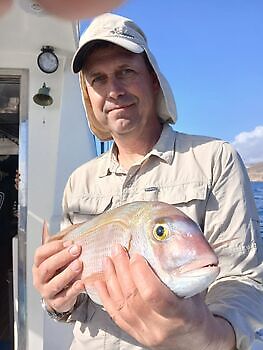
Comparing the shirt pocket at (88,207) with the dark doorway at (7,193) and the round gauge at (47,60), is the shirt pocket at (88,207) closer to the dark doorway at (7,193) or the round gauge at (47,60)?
the round gauge at (47,60)

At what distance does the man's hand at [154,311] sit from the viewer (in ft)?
3.02

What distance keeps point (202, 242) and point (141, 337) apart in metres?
0.30

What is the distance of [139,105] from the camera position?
158cm

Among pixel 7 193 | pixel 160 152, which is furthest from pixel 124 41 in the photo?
pixel 7 193

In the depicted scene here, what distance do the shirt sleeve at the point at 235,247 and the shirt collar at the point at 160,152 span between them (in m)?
0.19

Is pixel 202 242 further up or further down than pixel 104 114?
further down

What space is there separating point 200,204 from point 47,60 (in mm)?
2232

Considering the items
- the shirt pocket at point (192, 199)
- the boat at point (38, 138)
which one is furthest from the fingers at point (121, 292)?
the boat at point (38, 138)

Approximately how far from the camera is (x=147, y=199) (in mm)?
1483

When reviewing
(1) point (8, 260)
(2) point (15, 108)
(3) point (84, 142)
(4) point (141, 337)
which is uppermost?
(2) point (15, 108)

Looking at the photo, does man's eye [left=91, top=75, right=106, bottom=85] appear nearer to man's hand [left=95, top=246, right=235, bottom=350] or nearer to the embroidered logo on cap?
the embroidered logo on cap

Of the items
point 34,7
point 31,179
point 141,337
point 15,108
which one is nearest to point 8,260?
point 15,108

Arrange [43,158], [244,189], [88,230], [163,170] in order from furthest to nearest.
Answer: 1. [43,158]
2. [163,170]
3. [244,189]
4. [88,230]

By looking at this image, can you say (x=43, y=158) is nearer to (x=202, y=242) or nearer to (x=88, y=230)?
(x=88, y=230)
